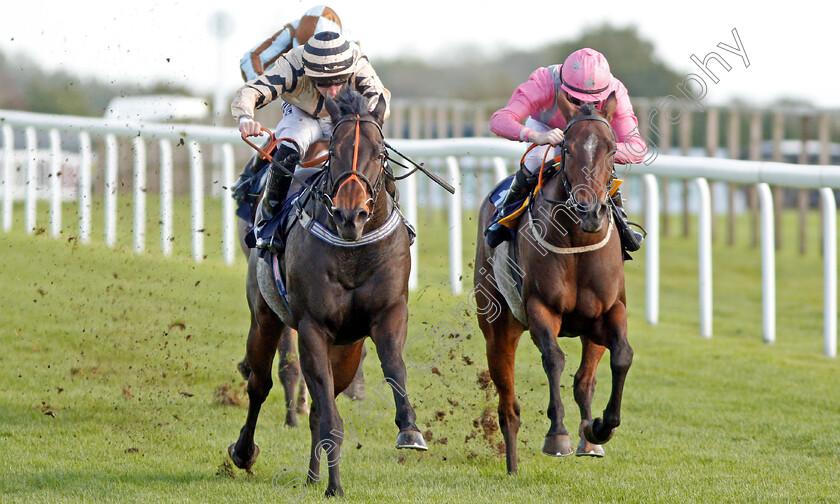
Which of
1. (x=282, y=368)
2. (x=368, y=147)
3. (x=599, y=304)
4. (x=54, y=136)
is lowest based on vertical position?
(x=282, y=368)

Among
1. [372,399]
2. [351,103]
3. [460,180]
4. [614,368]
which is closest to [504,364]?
[614,368]

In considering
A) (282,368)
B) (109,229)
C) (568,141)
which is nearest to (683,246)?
(109,229)

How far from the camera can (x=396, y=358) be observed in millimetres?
4449

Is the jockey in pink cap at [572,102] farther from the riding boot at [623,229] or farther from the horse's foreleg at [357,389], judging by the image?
the horse's foreleg at [357,389]

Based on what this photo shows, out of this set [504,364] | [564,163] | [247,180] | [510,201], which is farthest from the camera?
[247,180]

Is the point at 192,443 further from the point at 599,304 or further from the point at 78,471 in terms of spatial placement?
the point at 599,304

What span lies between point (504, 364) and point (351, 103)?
1788 millimetres

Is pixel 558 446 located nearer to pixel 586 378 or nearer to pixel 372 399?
pixel 586 378

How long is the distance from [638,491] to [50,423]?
3409 millimetres

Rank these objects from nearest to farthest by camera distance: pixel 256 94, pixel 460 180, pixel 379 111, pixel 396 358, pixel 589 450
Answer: pixel 396 358
pixel 379 111
pixel 589 450
pixel 256 94
pixel 460 180

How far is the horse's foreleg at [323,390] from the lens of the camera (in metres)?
4.45

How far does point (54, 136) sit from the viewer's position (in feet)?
35.3

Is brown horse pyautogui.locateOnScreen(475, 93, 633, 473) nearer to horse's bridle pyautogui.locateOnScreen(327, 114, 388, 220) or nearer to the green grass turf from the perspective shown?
the green grass turf

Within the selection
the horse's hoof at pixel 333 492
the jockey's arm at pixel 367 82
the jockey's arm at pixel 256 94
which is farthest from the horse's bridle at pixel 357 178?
the horse's hoof at pixel 333 492
